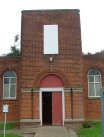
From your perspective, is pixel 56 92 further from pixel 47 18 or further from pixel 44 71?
pixel 47 18

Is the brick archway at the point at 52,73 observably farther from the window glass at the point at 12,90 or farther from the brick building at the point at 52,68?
the window glass at the point at 12,90

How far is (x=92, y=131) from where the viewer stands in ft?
70.7

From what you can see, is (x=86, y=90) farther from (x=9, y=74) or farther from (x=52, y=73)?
(x=9, y=74)

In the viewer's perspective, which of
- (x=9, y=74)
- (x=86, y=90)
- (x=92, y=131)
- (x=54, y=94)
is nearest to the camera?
(x=92, y=131)

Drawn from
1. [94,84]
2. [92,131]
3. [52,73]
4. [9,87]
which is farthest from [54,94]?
[92,131]

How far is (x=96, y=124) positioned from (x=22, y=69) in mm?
7094

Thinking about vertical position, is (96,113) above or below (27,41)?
below

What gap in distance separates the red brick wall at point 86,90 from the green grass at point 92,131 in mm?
1106

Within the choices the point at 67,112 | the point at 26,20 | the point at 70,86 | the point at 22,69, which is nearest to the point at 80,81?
the point at 70,86

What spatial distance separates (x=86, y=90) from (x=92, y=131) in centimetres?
658

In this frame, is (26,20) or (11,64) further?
(11,64)

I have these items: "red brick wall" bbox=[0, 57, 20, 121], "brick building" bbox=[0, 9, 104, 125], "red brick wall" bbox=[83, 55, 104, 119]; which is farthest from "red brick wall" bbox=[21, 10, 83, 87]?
"red brick wall" bbox=[0, 57, 20, 121]

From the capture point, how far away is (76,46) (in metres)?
25.8

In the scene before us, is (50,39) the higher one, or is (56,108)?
(50,39)
